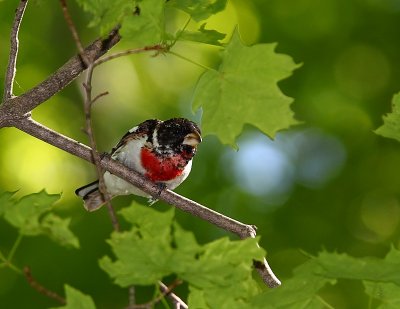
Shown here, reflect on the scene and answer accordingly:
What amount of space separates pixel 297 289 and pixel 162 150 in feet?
9.14

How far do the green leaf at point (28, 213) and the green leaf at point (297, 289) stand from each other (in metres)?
0.65

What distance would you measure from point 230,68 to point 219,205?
6126 mm

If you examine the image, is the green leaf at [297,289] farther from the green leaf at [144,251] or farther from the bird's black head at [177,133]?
the bird's black head at [177,133]

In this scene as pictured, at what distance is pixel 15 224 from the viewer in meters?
2.10

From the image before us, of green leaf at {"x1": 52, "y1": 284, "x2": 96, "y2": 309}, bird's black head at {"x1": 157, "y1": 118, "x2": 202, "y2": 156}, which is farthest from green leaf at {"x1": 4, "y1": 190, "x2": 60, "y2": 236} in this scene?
bird's black head at {"x1": 157, "y1": 118, "x2": 202, "y2": 156}

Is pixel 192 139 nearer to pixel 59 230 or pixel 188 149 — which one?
pixel 188 149

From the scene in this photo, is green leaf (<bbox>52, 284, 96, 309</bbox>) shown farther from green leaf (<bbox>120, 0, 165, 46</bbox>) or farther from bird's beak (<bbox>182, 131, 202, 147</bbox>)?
bird's beak (<bbox>182, 131, 202, 147</bbox>)

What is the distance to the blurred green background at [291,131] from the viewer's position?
857 cm

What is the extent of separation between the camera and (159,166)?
4.62m

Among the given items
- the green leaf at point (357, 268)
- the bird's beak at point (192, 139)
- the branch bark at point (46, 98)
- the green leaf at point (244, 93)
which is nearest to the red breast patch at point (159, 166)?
the bird's beak at point (192, 139)

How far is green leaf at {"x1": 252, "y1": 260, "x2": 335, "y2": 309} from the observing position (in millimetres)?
1994

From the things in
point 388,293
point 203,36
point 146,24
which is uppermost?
point 146,24

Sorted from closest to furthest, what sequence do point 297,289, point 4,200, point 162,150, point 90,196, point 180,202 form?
point 297,289 → point 4,200 → point 180,202 → point 162,150 → point 90,196

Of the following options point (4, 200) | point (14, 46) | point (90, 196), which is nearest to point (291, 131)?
point (90, 196)
